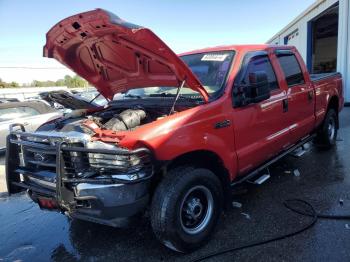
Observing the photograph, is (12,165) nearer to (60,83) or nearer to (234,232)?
(234,232)

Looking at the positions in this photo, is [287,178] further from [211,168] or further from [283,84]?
[211,168]

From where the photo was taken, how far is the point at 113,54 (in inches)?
144

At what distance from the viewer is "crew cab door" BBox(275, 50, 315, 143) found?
15.0ft

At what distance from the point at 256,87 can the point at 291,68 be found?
67.3 inches

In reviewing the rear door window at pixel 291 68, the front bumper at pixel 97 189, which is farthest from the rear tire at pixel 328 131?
the front bumper at pixel 97 189

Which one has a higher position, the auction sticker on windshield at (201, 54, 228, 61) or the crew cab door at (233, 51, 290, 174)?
the auction sticker on windshield at (201, 54, 228, 61)

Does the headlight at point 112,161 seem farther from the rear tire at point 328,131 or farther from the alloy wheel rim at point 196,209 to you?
the rear tire at point 328,131

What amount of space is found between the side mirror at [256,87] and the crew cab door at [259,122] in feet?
0.32

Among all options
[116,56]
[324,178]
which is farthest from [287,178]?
[116,56]

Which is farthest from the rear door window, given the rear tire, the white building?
the white building

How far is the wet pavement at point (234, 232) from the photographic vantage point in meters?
3.07

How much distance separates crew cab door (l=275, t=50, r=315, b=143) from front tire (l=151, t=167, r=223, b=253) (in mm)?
1867

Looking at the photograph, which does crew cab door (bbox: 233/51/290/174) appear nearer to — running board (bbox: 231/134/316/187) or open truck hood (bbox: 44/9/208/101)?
running board (bbox: 231/134/316/187)

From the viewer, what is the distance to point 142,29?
2.63 metres
